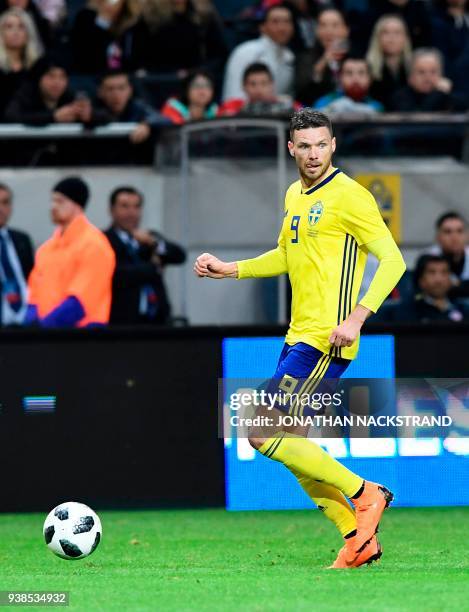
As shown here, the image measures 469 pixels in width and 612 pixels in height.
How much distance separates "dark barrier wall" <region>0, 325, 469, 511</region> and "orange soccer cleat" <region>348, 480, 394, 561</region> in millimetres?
3247

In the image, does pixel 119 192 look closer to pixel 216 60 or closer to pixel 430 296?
pixel 430 296

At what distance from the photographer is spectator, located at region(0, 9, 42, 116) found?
45.2 feet

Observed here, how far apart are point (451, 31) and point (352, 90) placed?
2113mm

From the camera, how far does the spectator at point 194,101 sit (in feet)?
44.3

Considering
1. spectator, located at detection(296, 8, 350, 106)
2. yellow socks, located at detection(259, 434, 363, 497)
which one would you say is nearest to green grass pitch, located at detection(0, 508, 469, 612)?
yellow socks, located at detection(259, 434, 363, 497)

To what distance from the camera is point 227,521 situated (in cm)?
1035

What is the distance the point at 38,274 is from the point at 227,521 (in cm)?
244

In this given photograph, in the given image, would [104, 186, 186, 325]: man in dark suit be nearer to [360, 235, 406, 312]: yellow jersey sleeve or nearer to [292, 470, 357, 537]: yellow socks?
[292, 470, 357, 537]: yellow socks

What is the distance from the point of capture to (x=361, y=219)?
7.43m

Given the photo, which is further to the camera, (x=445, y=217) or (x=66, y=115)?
(x=66, y=115)

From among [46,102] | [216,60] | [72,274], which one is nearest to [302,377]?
[72,274]

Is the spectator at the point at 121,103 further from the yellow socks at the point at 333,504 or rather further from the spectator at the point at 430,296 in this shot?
the yellow socks at the point at 333,504

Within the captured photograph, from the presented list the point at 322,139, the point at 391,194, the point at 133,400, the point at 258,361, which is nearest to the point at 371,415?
the point at 258,361

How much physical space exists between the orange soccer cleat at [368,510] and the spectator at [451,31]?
8108 mm
